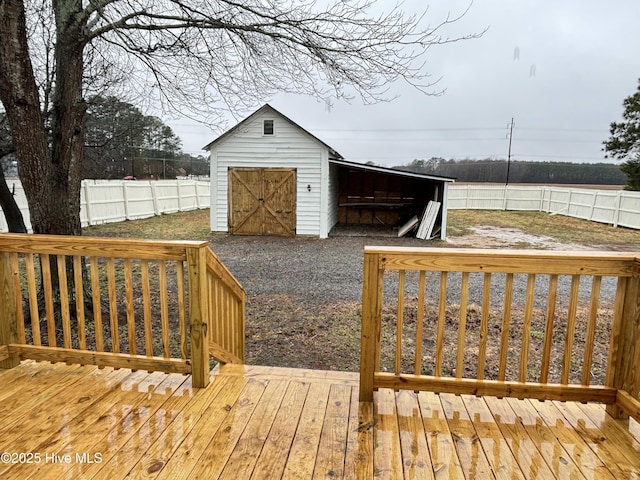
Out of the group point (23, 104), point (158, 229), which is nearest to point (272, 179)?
point (158, 229)

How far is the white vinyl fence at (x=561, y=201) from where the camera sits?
13.6 meters

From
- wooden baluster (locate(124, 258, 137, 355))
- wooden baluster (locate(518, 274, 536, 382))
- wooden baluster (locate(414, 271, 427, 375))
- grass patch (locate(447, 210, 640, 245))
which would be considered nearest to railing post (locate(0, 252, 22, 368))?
wooden baluster (locate(124, 258, 137, 355))

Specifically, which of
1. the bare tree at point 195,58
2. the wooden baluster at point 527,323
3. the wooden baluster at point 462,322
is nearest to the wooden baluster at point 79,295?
the bare tree at point 195,58

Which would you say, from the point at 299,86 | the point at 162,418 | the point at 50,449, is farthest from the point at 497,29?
the point at 50,449

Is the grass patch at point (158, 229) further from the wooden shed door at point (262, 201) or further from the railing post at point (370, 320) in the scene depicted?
the railing post at point (370, 320)

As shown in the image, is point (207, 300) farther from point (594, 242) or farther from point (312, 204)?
point (594, 242)

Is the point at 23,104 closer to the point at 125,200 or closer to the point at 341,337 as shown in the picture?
the point at 341,337

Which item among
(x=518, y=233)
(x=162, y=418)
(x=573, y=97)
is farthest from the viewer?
(x=573, y=97)

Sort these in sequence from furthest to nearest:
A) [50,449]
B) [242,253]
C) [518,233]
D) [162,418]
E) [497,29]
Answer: [518,233] → [242,253] → [497,29] → [162,418] → [50,449]

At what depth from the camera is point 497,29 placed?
397cm

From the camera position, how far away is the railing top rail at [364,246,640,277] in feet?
6.41

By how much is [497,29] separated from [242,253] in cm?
663

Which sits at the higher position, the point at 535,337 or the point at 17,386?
the point at 17,386

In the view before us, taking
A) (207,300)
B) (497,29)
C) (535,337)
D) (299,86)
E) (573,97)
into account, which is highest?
(573,97)
